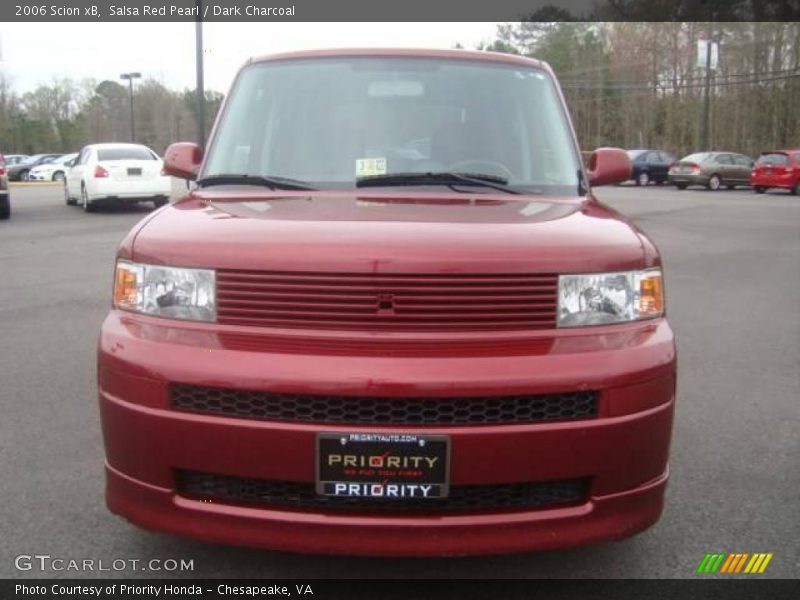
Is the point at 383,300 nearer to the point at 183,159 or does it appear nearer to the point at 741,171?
the point at 183,159

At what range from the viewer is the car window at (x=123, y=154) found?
17.7m

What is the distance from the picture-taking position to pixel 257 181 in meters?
3.55

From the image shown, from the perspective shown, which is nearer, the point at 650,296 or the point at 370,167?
the point at 650,296

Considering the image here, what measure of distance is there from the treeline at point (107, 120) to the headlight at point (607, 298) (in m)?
79.1

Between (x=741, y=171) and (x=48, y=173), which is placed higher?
(x=48, y=173)

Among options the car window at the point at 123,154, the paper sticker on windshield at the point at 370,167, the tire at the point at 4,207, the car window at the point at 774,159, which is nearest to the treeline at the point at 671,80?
the car window at the point at 774,159

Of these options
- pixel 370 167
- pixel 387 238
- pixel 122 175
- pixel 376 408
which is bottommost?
pixel 376 408

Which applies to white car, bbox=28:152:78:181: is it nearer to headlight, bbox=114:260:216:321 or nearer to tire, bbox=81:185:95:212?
tire, bbox=81:185:95:212

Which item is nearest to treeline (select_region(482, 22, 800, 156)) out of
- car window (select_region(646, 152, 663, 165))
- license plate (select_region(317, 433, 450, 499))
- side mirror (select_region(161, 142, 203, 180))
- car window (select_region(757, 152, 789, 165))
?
car window (select_region(646, 152, 663, 165))

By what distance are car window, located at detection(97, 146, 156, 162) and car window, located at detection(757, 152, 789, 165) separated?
2270 cm

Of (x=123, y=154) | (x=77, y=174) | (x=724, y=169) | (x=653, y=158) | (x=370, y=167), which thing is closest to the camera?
(x=370, y=167)

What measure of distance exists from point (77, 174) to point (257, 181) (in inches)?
672

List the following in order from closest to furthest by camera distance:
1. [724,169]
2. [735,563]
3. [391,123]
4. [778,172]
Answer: [735,563], [391,123], [778,172], [724,169]

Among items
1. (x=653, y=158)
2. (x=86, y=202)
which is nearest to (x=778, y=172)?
(x=653, y=158)
